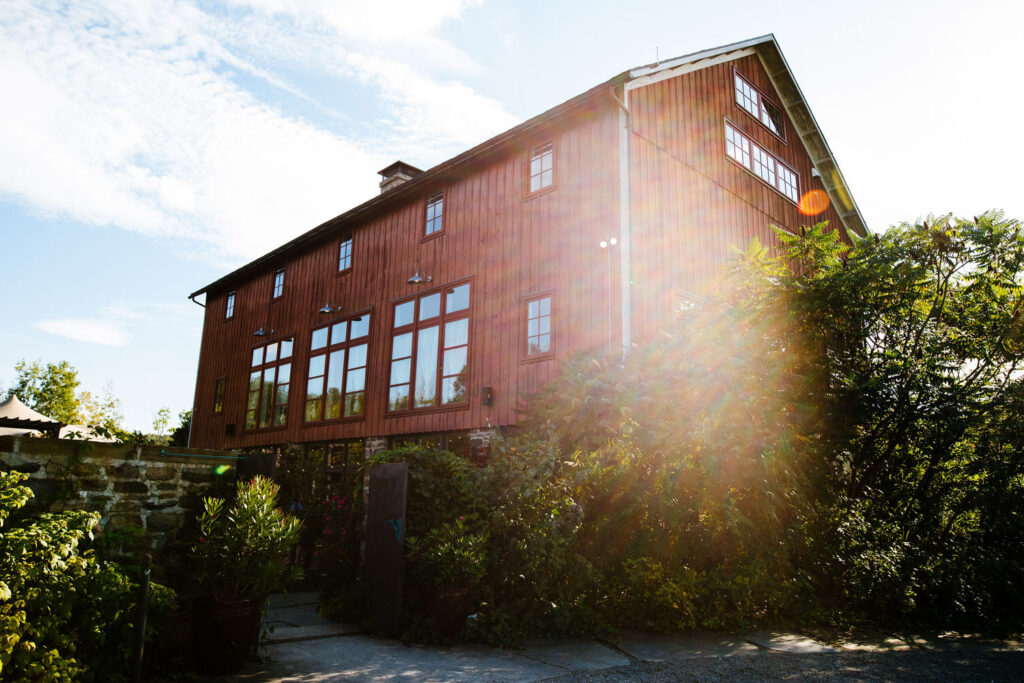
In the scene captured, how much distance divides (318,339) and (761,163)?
37.1 ft

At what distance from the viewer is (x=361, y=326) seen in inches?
612

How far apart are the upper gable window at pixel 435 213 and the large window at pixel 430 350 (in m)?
1.53

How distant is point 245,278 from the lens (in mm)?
20797

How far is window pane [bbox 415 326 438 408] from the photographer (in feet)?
43.7

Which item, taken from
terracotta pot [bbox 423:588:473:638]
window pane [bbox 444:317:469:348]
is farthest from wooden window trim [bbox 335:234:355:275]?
terracotta pot [bbox 423:588:473:638]

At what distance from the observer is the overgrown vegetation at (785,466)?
6.66m

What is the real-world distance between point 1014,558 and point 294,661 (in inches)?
339

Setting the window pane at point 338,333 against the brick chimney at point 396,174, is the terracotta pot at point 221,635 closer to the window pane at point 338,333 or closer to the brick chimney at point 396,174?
the window pane at point 338,333

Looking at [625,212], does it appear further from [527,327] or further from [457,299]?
[457,299]

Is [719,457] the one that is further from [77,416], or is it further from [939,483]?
[77,416]

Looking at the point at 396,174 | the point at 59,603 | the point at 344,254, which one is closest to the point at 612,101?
Answer: the point at 344,254

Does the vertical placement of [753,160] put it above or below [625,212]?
above

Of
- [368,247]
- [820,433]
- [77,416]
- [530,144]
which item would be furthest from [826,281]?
[77,416]

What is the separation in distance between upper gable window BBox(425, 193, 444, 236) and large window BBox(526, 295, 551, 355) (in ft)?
11.6
